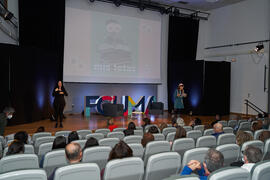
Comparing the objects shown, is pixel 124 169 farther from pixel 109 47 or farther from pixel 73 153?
pixel 109 47

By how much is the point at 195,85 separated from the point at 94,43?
5120mm

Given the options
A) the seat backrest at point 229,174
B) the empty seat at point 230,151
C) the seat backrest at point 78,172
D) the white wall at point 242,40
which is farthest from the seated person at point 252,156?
the white wall at point 242,40

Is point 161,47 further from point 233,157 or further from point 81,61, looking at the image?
point 233,157

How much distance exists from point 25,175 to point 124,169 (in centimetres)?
78

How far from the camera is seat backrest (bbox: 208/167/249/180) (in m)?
1.57

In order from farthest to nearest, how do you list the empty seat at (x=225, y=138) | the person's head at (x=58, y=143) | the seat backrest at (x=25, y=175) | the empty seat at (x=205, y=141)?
the empty seat at (x=225, y=138)
the empty seat at (x=205, y=141)
the person's head at (x=58, y=143)
the seat backrest at (x=25, y=175)

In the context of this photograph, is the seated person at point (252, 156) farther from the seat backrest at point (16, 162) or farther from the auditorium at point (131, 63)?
the auditorium at point (131, 63)

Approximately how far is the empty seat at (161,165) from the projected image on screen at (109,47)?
26.4 feet

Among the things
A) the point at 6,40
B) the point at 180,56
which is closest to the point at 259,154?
the point at 6,40

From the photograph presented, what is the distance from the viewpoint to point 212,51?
13305 mm

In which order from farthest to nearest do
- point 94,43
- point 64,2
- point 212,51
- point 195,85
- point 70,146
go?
point 212,51 → point 195,85 → point 94,43 → point 64,2 → point 70,146

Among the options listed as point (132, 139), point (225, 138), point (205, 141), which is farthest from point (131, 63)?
point (205, 141)

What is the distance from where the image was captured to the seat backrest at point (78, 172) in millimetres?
1726

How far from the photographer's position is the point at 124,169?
2018mm
